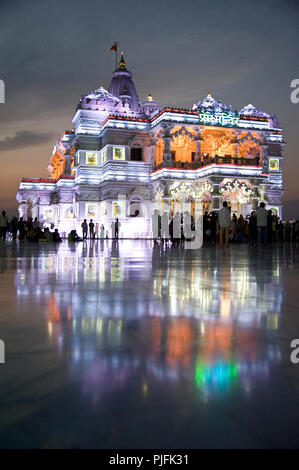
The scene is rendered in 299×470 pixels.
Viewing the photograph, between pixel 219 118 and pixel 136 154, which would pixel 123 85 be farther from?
pixel 219 118

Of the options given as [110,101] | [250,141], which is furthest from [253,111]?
[110,101]

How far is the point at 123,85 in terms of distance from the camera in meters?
57.0

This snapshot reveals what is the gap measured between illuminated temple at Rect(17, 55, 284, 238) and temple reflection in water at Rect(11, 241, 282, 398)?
3387cm

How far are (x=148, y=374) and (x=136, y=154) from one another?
145 feet

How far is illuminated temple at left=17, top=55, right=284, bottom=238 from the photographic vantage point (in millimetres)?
41250

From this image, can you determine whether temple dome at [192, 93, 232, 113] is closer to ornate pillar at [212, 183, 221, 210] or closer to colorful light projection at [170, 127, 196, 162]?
colorful light projection at [170, 127, 196, 162]

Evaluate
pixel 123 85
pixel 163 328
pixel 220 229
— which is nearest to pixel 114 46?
pixel 123 85

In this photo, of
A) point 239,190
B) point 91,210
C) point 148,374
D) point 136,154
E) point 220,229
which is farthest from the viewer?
point 91,210

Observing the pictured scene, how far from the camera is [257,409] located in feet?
5.45

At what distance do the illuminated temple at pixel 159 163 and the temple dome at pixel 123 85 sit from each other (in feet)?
26.3

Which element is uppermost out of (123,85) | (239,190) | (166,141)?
(123,85)

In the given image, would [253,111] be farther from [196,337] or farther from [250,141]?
[196,337]

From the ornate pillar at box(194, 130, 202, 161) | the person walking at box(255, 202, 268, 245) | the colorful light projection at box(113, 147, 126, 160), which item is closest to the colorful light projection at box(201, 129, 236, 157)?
the ornate pillar at box(194, 130, 202, 161)

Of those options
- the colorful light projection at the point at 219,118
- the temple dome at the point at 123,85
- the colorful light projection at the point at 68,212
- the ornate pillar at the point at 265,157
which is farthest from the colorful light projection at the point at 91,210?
the ornate pillar at the point at 265,157
